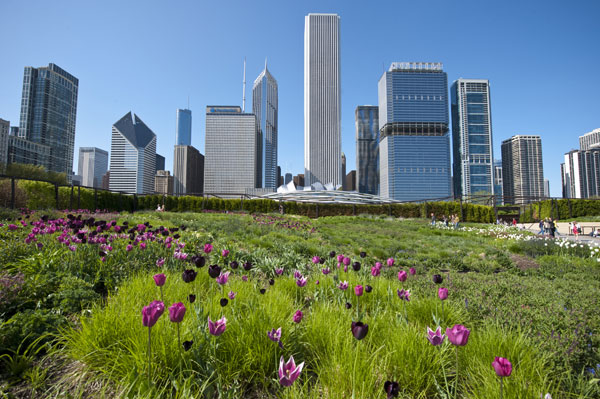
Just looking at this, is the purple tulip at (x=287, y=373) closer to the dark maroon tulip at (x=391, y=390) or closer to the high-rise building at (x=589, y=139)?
the dark maroon tulip at (x=391, y=390)

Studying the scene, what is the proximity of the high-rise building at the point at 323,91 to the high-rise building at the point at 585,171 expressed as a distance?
10836 centimetres

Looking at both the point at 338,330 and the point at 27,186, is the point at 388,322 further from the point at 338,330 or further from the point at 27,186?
the point at 27,186

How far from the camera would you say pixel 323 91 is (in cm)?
14562

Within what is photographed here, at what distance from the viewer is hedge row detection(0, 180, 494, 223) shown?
10.6m

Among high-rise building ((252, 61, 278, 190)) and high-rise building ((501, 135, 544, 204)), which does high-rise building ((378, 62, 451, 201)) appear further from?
high-rise building ((252, 61, 278, 190))

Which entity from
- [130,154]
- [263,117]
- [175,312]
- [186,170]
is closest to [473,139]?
[263,117]

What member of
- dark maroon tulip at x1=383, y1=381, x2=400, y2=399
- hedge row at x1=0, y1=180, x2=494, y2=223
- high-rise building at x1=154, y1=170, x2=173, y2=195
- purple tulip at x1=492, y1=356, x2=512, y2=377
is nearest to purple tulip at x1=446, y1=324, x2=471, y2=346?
purple tulip at x1=492, y1=356, x2=512, y2=377

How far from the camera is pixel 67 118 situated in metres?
132

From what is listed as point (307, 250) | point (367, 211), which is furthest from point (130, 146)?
point (307, 250)

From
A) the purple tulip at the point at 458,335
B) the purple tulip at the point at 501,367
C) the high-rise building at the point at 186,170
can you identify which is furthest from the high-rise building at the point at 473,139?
the purple tulip at the point at 501,367

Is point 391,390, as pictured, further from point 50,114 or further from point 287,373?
point 50,114

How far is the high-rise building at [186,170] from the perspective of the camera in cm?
18725

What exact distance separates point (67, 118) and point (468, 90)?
221 metres

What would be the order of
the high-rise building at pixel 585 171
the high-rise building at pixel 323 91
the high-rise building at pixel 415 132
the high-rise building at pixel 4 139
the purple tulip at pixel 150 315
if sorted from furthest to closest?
the high-rise building at pixel 323 91 → the high-rise building at pixel 415 132 → the high-rise building at pixel 585 171 → the high-rise building at pixel 4 139 → the purple tulip at pixel 150 315
